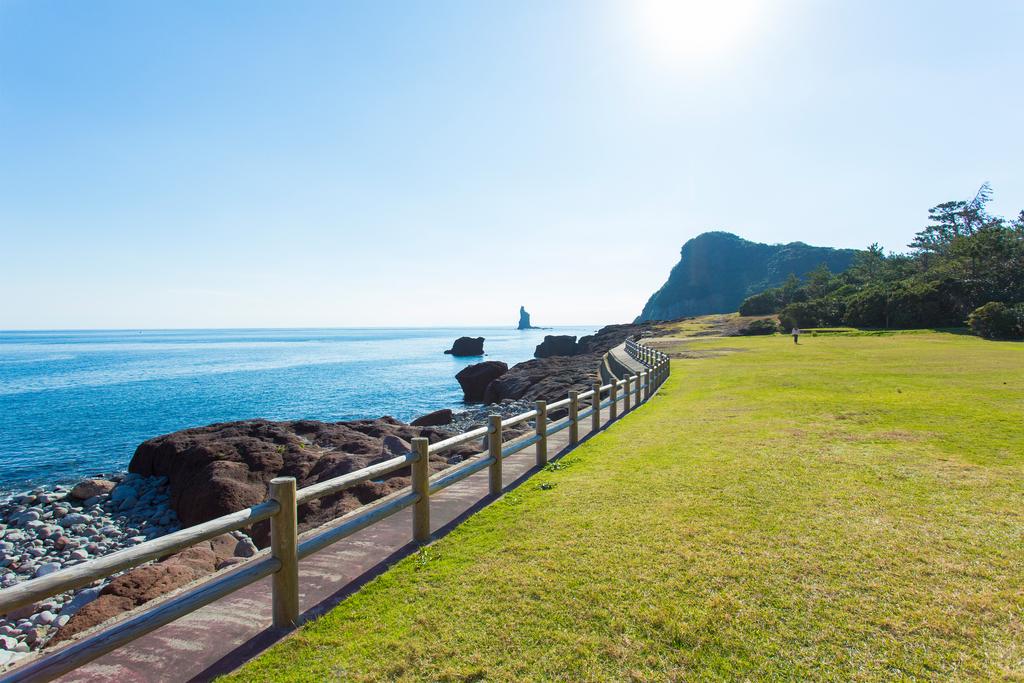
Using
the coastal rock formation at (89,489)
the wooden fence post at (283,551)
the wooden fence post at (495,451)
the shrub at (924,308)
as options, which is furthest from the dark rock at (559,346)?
the wooden fence post at (283,551)

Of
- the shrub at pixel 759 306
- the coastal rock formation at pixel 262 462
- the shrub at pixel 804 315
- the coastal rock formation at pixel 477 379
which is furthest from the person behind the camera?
the shrub at pixel 759 306

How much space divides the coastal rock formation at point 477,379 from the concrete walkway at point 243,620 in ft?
113

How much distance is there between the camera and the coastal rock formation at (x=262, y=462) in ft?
39.3

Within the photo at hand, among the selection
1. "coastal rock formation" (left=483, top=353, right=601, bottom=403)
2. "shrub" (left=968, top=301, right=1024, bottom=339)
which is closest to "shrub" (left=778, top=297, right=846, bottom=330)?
"shrub" (left=968, top=301, right=1024, bottom=339)

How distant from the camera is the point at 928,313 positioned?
60.2 m

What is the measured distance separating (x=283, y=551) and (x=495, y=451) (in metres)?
4.09

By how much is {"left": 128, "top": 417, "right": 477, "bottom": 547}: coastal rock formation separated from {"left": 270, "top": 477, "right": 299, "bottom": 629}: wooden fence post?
535 centimetres

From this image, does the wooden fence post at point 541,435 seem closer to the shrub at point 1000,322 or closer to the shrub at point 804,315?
the shrub at point 1000,322

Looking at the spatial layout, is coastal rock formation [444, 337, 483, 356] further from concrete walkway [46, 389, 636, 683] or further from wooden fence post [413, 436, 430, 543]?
wooden fence post [413, 436, 430, 543]

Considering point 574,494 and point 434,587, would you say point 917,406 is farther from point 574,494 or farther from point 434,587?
point 434,587

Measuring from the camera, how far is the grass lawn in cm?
397

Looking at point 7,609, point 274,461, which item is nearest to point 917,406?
point 7,609

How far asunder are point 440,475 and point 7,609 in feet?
17.5

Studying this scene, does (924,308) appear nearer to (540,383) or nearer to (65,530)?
(540,383)
